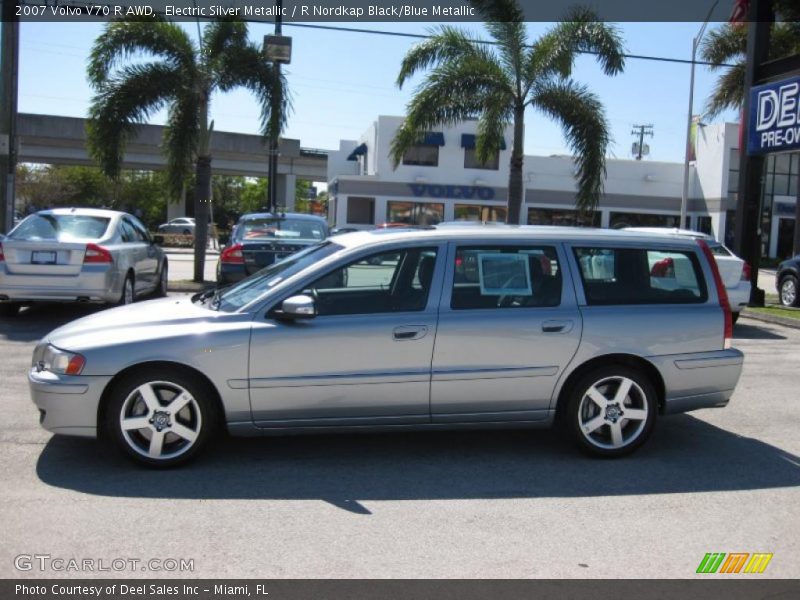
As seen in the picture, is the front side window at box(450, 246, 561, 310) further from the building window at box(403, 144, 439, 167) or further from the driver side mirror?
the building window at box(403, 144, 439, 167)

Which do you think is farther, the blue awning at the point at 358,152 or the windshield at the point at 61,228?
the blue awning at the point at 358,152

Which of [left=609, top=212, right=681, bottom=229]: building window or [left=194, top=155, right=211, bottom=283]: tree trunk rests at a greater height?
[left=609, top=212, right=681, bottom=229]: building window

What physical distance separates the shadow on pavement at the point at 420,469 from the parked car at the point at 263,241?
6.26m

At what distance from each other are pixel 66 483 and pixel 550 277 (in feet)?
11.1

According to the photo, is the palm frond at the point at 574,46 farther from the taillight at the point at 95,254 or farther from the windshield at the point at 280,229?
the taillight at the point at 95,254

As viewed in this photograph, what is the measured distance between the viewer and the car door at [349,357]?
16.7 feet

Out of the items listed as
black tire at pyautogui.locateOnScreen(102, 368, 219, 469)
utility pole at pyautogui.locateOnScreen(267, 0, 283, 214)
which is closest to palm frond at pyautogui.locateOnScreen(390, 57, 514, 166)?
utility pole at pyautogui.locateOnScreen(267, 0, 283, 214)

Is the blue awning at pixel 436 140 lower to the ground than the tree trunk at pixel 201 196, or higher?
higher

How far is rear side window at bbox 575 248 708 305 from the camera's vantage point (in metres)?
5.65

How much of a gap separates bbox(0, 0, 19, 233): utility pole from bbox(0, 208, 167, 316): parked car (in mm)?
5482

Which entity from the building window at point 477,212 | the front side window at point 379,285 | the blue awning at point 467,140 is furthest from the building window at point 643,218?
the front side window at point 379,285

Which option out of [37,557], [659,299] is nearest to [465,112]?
[659,299]

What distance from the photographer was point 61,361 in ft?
16.3

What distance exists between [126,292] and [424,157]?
3306 centimetres
